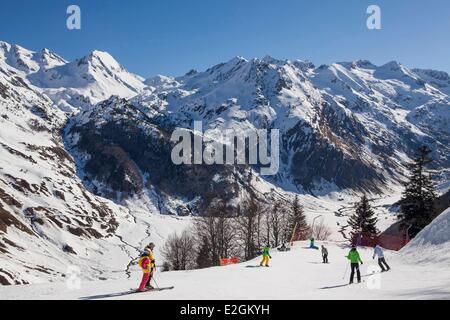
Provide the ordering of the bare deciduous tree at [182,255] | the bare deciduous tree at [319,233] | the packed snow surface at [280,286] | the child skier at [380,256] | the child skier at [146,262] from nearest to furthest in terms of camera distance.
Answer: the packed snow surface at [280,286] < the child skier at [146,262] < the child skier at [380,256] < the bare deciduous tree at [182,255] < the bare deciduous tree at [319,233]

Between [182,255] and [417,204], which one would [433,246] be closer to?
[417,204]

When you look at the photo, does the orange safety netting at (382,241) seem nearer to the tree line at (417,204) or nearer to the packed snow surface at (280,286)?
the tree line at (417,204)

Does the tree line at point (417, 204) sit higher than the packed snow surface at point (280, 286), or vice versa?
the tree line at point (417, 204)

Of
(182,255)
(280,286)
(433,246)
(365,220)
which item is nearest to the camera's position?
(280,286)

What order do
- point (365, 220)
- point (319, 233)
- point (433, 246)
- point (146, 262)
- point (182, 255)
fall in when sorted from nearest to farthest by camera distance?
point (146, 262), point (433, 246), point (365, 220), point (182, 255), point (319, 233)

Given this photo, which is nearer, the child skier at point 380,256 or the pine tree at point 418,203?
the child skier at point 380,256

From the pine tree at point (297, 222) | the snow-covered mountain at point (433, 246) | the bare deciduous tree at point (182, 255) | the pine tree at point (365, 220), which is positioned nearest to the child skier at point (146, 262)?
the snow-covered mountain at point (433, 246)

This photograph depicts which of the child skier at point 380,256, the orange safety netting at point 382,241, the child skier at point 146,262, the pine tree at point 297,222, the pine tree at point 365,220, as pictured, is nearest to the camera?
the child skier at point 146,262

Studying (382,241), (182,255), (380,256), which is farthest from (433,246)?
(182,255)

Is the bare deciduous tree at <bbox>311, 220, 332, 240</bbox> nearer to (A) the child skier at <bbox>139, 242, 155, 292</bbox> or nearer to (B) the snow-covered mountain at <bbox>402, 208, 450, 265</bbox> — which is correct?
(B) the snow-covered mountain at <bbox>402, 208, 450, 265</bbox>

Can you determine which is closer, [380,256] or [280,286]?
[280,286]

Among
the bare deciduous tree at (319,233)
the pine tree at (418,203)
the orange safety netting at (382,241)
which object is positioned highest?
the pine tree at (418,203)
